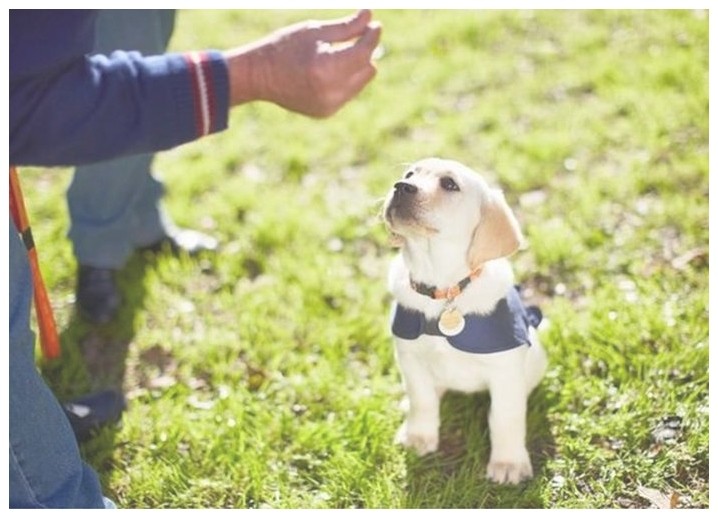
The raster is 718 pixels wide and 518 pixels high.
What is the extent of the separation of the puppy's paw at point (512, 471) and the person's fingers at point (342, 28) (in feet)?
4.05

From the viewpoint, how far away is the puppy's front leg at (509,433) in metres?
2.88

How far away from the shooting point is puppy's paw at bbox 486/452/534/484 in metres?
2.94

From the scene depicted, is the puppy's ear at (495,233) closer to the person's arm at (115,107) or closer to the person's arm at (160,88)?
the person's arm at (160,88)

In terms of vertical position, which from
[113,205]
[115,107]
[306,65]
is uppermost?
[306,65]

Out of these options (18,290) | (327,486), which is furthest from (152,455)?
(18,290)

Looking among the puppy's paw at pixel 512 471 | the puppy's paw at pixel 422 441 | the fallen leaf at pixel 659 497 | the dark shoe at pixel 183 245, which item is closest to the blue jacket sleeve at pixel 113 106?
the puppy's paw at pixel 422 441

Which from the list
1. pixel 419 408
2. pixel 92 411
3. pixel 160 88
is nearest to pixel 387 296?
pixel 419 408

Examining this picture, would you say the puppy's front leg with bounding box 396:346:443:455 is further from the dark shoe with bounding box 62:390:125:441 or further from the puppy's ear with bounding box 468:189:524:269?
the dark shoe with bounding box 62:390:125:441

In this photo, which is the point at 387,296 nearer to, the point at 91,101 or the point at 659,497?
the point at 659,497

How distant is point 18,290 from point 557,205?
234 cm

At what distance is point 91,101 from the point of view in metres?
2.73

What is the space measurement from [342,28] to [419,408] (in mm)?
1076

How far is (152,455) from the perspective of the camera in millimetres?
3160
